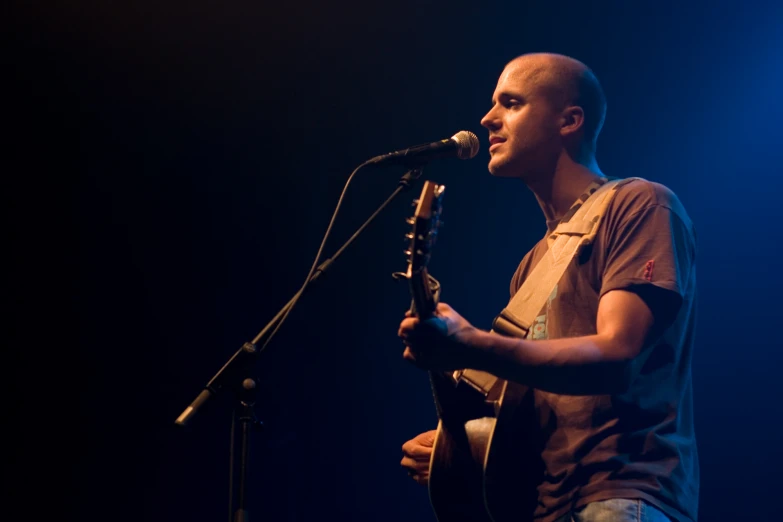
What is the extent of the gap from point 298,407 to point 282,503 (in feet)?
1.88

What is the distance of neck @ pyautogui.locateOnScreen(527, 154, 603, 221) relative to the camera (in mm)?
2678

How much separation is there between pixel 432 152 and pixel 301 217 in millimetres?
2131

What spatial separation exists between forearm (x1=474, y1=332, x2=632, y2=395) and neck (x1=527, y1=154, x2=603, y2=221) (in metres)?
0.90

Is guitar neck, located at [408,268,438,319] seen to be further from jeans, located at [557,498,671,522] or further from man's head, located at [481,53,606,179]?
man's head, located at [481,53,606,179]

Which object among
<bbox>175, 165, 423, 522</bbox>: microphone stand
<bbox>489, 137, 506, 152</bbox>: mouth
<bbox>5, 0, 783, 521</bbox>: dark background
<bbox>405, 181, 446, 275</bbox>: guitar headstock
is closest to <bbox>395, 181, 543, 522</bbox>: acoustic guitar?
<bbox>405, 181, 446, 275</bbox>: guitar headstock

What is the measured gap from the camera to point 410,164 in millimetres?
2789

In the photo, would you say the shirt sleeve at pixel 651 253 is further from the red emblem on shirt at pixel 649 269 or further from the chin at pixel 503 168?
the chin at pixel 503 168

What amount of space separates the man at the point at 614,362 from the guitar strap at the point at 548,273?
4 cm

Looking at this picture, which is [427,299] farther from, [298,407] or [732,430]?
[732,430]

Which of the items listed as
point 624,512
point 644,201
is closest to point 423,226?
point 644,201

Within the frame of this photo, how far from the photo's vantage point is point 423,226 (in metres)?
1.90

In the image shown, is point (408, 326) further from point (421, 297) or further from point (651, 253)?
point (651, 253)

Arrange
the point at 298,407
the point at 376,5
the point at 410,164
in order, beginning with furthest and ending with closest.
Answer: the point at 376,5, the point at 298,407, the point at 410,164

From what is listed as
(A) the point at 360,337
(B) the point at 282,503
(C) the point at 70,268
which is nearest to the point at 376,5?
(A) the point at 360,337
